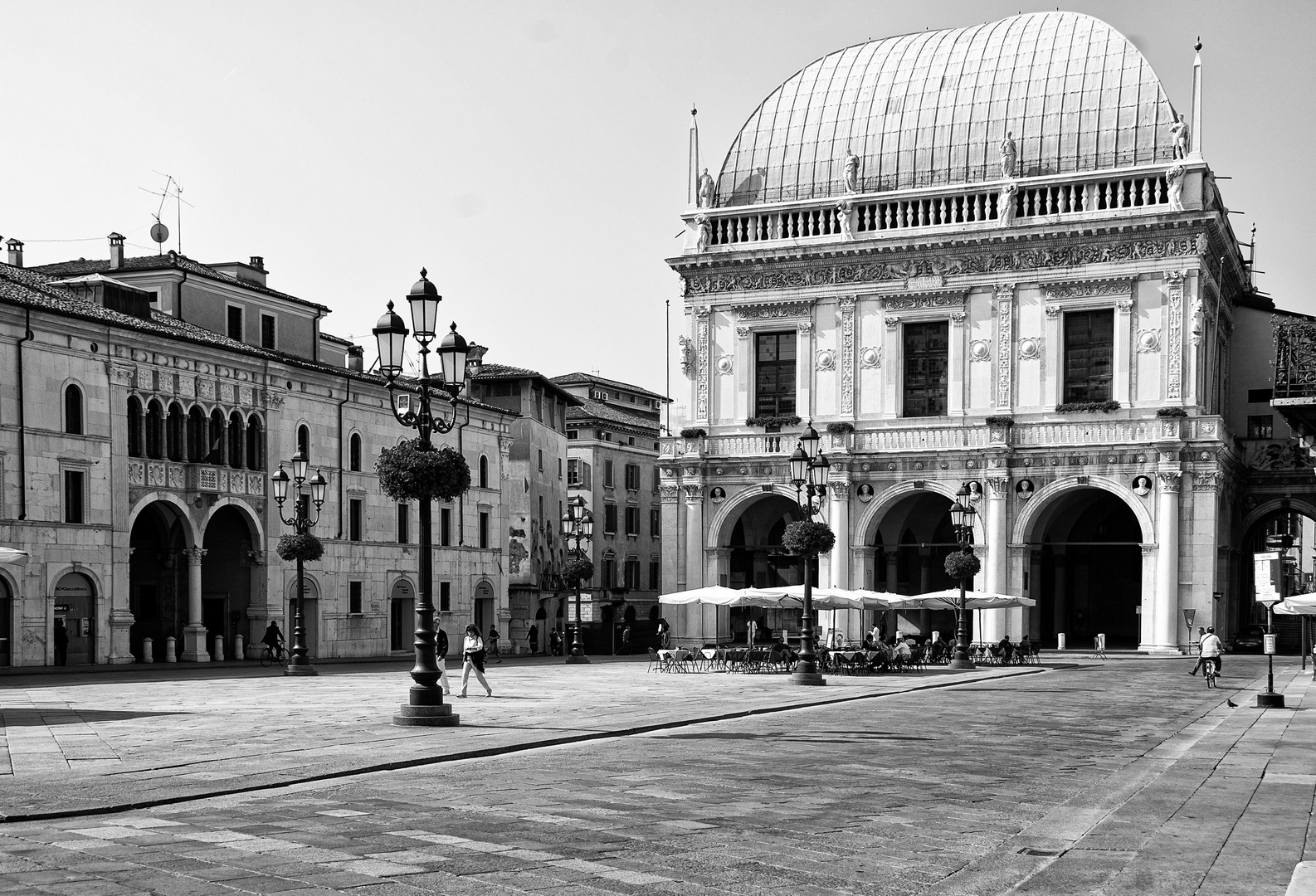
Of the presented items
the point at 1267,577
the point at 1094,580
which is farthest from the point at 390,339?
the point at 1094,580

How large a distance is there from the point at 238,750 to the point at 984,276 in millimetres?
45815

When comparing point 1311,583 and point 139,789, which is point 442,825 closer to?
point 139,789

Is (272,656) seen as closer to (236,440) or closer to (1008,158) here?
(236,440)

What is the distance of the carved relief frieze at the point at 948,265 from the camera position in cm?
5772

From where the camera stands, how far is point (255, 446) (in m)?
55.2

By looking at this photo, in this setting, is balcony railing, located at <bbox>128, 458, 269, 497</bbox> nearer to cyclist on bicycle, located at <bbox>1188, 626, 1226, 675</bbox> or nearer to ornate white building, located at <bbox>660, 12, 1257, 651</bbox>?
ornate white building, located at <bbox>660, 12, 1257, 651</bbox>

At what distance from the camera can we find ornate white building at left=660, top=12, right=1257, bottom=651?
189 feet

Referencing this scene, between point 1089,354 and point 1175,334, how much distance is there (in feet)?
10.7

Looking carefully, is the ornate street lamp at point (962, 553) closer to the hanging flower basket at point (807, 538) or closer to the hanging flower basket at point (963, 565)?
the hanging flower basket at point (963, 565)

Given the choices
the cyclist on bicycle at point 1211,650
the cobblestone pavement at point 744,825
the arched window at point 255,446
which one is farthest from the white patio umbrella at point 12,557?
the arched window at point 255,446

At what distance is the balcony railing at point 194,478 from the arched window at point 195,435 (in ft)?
1.11

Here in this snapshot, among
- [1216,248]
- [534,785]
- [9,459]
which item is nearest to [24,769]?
[534,785]


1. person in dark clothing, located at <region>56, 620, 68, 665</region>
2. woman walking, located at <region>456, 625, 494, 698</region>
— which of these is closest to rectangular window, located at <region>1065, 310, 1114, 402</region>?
woman walking, located at <region>456, 625, 494, 698</region>

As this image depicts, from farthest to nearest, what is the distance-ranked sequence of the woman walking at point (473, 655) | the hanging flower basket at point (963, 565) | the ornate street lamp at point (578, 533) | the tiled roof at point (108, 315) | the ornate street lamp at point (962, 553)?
the ornate street lamp at point (578, 533) → the hanging flower basket at point (963, 565) → the ornate street lamp at point (962, 553) → the tiled roof at point (108, 315) → the woman walking at point (473, 655)
